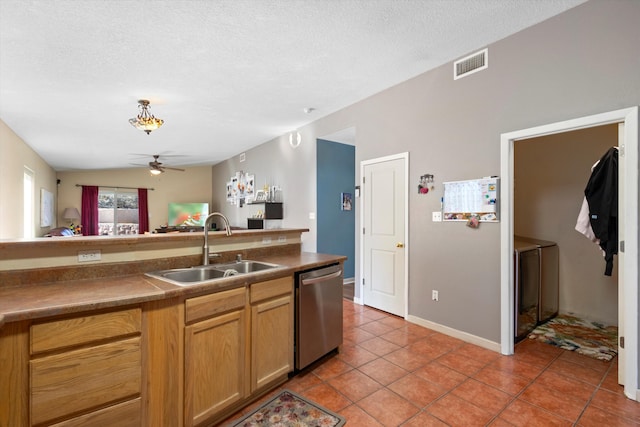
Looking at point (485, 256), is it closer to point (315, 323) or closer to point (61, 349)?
point (315, 323)

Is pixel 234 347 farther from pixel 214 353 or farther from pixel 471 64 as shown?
pixel 471 64

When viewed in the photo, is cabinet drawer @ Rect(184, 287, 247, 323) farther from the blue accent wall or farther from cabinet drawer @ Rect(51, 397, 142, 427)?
the blue accent wall

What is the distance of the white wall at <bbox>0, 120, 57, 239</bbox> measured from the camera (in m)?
4.07

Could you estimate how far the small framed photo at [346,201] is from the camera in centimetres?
548

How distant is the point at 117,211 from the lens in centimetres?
847

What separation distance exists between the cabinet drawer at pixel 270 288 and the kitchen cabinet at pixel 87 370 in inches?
26.8

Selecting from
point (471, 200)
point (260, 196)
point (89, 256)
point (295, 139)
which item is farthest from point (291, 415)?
point (260, 196)

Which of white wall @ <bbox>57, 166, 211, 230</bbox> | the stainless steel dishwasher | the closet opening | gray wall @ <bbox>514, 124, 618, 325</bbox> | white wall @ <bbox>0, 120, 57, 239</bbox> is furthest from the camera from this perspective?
white wall @ <bbox>57, 166, 211, 230</bbox>

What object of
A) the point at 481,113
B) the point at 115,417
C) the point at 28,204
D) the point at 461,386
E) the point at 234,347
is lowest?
the point at 461,386

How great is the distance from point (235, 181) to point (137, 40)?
5467mm

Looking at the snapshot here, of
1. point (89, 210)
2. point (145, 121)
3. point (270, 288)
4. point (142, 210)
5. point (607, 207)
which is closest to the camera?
point (270, 288)

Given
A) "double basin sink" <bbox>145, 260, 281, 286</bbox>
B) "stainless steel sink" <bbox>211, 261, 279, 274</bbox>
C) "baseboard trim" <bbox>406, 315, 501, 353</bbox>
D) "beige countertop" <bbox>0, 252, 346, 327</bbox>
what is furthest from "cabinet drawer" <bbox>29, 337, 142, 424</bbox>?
"baseboard trim" <bbox>406, 315, 501, 353</bbox>

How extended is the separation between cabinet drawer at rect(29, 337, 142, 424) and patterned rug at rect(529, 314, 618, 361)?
3.52 meters

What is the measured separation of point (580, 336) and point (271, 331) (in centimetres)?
318
